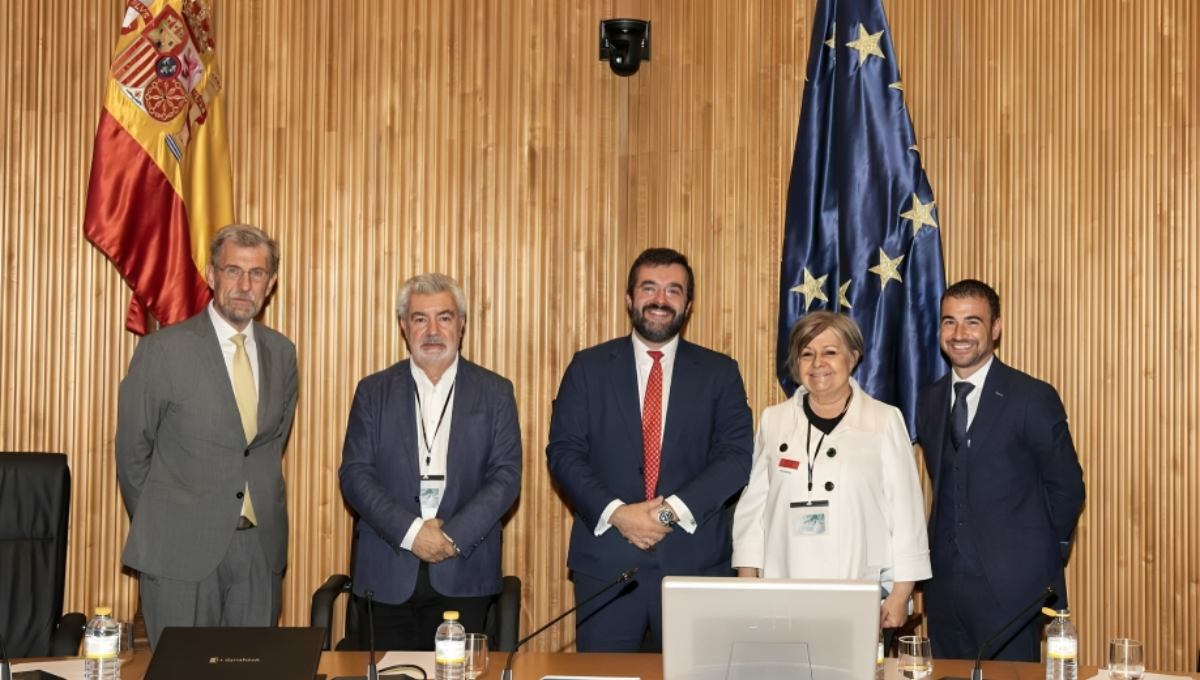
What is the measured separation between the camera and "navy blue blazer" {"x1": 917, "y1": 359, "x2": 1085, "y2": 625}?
405 cm

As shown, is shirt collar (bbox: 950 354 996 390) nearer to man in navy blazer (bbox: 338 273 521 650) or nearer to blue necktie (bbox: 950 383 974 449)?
blue necktie (bbox: 950 383 974 449)

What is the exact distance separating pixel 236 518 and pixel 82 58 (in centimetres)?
223

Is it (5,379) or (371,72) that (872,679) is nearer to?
(371,72)

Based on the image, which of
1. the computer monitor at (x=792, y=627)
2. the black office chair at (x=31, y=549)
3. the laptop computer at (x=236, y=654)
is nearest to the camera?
the computer monitor at (x=792, y=627)

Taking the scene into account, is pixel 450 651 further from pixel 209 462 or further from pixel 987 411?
pixel 987 411

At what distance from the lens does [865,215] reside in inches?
191

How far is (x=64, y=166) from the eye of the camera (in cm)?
503

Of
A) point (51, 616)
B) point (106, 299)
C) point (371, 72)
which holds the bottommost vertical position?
point (51, 616)

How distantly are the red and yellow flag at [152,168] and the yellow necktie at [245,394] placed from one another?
29.4 inches

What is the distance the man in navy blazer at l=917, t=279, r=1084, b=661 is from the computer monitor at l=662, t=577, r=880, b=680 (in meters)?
1.81

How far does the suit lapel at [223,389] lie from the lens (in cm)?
416

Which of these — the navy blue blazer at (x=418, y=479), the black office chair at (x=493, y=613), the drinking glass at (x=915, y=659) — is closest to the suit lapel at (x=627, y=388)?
the navy blue blazer at (x=418, y=479)

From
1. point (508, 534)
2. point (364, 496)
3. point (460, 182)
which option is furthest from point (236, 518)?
point (460, 182)

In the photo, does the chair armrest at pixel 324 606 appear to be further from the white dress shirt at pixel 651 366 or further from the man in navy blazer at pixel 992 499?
the man in navy blazer at pixel 992 499
